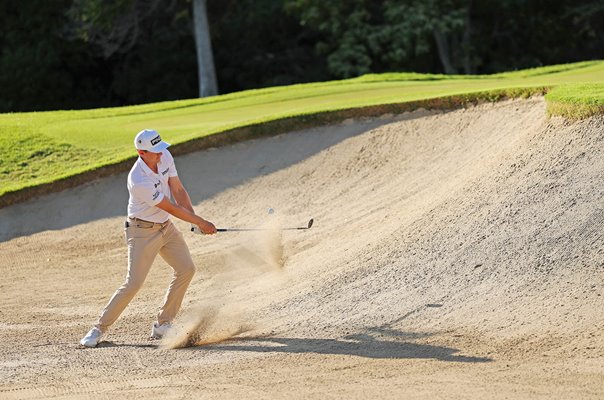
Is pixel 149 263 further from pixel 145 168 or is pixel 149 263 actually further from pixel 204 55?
pixel 204 55

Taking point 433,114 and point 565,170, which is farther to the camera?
point 433,114

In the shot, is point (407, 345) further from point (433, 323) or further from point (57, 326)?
point (57, 326)

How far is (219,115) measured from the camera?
22312mm

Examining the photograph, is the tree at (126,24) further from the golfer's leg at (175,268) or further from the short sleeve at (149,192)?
the short sleeve at (149,192)

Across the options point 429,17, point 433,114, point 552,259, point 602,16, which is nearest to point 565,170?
point 552,259

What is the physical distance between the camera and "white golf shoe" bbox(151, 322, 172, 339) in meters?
11.7

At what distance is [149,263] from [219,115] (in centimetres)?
1092

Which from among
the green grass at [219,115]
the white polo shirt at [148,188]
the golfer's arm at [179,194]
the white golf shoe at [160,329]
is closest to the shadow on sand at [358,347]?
the white golf shoe at [160,329]

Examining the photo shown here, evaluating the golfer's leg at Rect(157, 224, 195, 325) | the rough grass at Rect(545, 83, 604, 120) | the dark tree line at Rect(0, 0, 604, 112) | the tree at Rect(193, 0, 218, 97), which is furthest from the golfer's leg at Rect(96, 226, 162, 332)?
the tree at Rect(193, 0, 218, 97)

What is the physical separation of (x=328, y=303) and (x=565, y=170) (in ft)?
9.44

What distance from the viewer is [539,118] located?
1446cm

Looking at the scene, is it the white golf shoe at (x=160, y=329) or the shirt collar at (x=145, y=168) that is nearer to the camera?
the shirt collar at (x=145, y=168)

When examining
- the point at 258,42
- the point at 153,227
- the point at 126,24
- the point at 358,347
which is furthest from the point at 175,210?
the point at 258,42

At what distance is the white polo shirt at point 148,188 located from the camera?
36.7 ft
